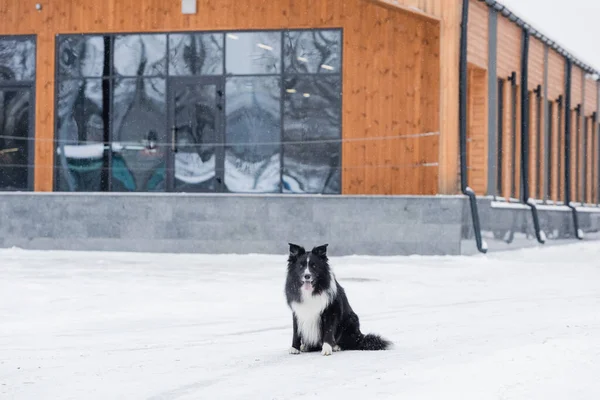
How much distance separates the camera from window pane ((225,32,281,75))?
73.5ft

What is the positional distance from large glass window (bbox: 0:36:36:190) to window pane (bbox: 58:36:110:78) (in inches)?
28.9

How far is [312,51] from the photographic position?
875 inches

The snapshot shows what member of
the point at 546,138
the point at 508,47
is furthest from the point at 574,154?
the point at 508,47

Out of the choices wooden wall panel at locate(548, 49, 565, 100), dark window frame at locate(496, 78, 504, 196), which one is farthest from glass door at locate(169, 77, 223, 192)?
wooden wall panel at locate(548, 49, 565, 100)

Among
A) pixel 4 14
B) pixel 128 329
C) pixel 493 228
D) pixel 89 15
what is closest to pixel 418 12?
pixel 493 228

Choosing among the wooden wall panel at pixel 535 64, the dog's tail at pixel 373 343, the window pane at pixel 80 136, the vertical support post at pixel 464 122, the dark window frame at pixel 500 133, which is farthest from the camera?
the wooden wall panel at pixel 535 64

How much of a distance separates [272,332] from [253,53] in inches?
500

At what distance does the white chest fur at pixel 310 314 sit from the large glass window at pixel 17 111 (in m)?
15.7

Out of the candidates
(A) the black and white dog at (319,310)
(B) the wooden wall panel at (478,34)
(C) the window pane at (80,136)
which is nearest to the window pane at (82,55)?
(C) the window pane at (80,136)

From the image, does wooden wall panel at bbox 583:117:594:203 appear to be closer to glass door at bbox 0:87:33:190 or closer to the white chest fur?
glass door at bbox 0:87:33:190

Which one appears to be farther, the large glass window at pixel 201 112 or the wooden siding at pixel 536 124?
the wooden siding at pixel 536 124

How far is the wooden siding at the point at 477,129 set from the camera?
23391 millimetres

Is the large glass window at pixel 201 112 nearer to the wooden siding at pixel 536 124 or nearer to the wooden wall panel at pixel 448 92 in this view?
the wooden wall panel at pixel 448 92

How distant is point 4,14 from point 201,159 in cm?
561
